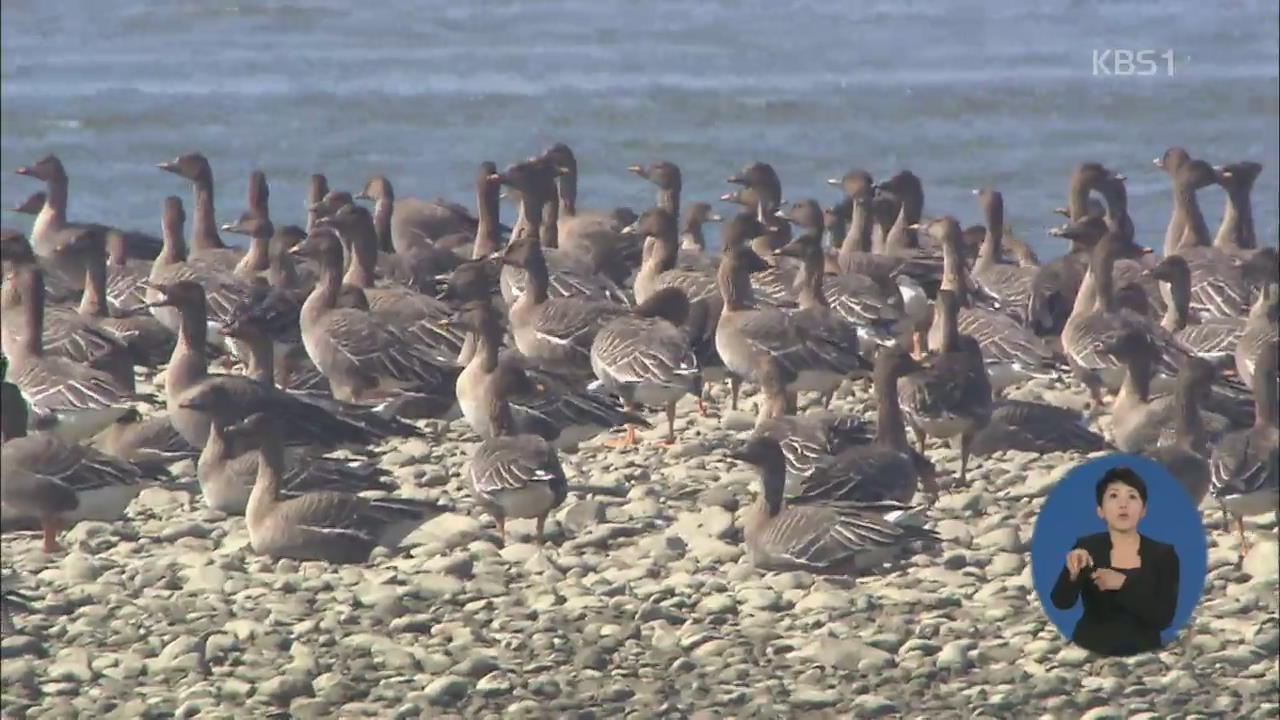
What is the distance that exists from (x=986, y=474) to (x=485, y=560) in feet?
9.90

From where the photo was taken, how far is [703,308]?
1605cm

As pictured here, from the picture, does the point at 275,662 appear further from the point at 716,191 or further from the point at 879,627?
the point at 716,191

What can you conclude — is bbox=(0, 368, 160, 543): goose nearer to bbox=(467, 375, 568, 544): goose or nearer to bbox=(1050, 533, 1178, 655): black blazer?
bbox=(467, 375, 568, 544): goose

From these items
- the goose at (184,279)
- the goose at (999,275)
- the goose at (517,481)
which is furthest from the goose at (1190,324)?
the goose at (184,279)

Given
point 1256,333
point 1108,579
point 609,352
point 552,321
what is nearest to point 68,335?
point 552,321

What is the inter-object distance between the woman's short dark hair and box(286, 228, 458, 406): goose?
22.0ft

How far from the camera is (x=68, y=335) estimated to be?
15523 mm

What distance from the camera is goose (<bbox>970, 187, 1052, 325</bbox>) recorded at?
56.4ft

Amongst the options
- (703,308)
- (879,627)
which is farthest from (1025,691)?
(703,308)

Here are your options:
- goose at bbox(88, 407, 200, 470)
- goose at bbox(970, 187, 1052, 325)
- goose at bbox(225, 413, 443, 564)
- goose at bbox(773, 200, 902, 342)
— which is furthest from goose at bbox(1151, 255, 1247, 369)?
goose at bbox(88, 407, 200, 470)

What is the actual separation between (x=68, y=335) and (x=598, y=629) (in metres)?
5.50

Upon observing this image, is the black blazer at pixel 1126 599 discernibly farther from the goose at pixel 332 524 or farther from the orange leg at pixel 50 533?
the orange leg at pixel 50 533

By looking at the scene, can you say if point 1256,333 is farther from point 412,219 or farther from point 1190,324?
point 412,219

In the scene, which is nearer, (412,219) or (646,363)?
(646,363)
